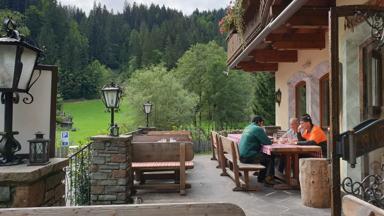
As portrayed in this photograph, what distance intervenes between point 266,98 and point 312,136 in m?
14.6

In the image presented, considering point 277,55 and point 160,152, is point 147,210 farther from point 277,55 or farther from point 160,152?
point 277,55

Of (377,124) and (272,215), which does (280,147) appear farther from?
(377,124)

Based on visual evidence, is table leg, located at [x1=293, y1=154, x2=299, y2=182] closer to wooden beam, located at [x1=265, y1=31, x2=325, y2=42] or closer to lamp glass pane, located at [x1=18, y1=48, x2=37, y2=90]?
wooden beam, located at [x1=265, y1=31, x2=325, y2=42]

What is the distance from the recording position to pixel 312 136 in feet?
21.7

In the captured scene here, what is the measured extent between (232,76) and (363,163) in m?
33.2

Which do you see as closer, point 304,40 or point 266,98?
point 304,40

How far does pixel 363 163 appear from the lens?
527cm

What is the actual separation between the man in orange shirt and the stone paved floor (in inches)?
36.3

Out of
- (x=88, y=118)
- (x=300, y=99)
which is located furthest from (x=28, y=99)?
(x=88, y=118)

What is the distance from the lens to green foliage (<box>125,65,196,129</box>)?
2372 centimetres

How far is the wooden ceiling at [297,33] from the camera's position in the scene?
247 inches

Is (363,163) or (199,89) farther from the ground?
(199,89)

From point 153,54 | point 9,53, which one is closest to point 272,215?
point 9,53

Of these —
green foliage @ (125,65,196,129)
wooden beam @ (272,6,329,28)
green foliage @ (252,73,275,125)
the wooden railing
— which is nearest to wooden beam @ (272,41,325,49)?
the wooden railing
